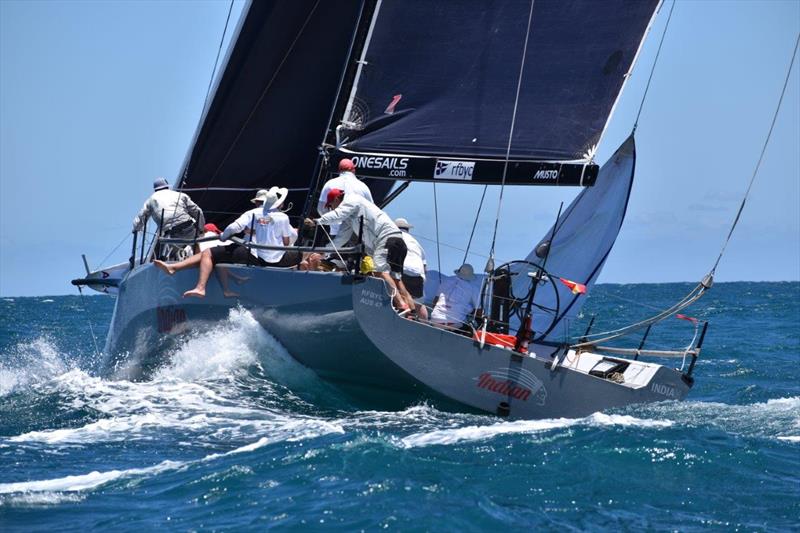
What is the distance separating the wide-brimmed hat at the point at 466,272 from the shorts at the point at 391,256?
1.31 meters

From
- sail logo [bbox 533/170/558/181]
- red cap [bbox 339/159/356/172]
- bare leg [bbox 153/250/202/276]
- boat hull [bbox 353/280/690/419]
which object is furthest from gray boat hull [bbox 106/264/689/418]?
sail logo [bbox 533/170/558/181]

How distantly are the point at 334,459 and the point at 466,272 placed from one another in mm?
3983

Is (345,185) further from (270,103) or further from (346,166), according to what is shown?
(270,103)

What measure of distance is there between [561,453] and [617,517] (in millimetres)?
1345

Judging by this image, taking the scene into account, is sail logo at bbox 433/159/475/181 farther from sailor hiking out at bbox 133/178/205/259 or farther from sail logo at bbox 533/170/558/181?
sailor hiking out at bbox 133/178/205/259

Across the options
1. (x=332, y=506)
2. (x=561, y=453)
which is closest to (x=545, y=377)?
(x=561, y=453)

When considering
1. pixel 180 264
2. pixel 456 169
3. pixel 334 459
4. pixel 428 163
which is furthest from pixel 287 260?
pixel 334 459

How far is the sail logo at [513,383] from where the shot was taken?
30.9 ft

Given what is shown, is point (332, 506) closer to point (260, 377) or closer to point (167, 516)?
point (167, 516)

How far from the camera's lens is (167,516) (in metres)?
6.22

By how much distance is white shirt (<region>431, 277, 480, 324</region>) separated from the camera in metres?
10.5

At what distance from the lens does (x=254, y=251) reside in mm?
10555

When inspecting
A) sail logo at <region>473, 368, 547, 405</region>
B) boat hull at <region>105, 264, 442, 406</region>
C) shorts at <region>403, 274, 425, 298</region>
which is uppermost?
shorts at <region>403, 274, 425, 298</region>

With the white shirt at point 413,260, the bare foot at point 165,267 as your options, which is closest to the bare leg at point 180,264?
the bare foot at point 165,267
